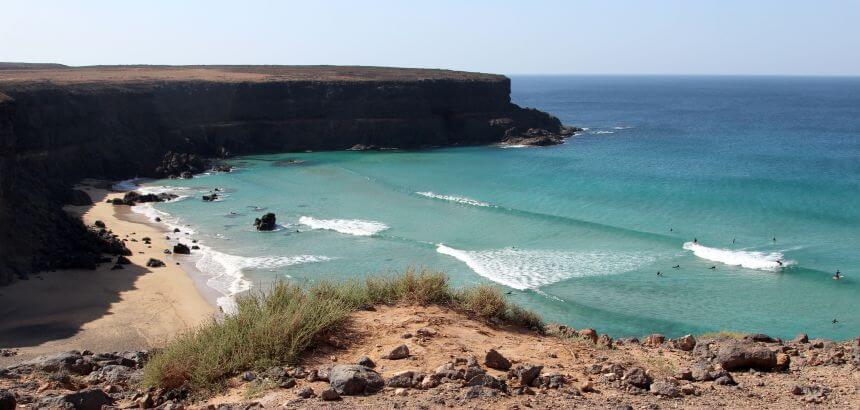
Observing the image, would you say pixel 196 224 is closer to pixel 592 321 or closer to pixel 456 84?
pixel 592 321

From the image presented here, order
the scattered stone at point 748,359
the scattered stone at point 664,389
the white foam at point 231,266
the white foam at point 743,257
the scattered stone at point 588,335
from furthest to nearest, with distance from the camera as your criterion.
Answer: the white foam at point 743,257 → the white foam at point 231,266 → the scattered stone at point 588,335 → the scattered stone at point 748,359 → the scattered stone at point 664,389

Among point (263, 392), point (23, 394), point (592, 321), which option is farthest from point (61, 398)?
point (592, 321)

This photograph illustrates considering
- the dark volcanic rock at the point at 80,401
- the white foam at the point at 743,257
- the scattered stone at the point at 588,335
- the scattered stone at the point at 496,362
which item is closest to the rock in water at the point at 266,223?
the white foam at the point at 743,257

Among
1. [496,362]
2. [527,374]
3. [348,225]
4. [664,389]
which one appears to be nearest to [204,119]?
[348,225]

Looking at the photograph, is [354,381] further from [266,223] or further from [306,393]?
[266,223]

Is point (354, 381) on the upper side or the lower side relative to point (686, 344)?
upper

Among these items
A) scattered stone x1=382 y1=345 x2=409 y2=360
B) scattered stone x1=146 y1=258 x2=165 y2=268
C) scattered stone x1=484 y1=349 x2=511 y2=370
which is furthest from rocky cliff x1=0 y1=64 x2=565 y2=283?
scattered stone x1=484 y1=349 x2=511 y2=370

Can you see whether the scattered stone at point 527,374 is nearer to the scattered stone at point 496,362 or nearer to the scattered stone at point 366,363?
the scattered stone at point 496,362
